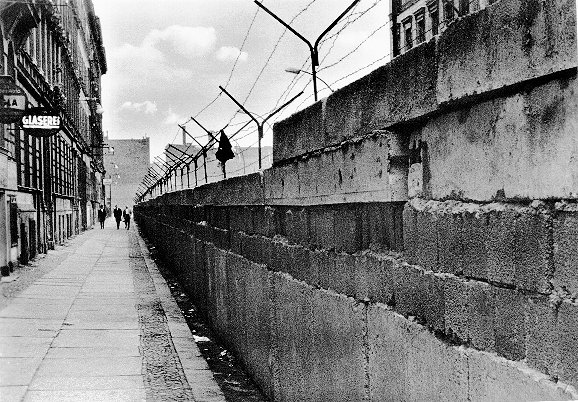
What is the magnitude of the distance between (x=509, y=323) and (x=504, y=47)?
0.87m

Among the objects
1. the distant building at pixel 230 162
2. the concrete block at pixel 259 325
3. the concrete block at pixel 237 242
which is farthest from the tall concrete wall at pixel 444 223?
the distant building at pixel 230 162

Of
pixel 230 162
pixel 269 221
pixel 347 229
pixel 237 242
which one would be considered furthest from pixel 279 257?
pixel 230 162

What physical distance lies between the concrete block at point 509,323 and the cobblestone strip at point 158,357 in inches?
145

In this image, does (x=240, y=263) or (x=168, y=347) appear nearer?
(x=240, y=263)

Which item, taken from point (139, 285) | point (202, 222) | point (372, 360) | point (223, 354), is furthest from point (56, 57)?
point (372, 360)

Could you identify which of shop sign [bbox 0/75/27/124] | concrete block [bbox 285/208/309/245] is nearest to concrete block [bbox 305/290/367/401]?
concrete block [bbox 285/208/309/245]

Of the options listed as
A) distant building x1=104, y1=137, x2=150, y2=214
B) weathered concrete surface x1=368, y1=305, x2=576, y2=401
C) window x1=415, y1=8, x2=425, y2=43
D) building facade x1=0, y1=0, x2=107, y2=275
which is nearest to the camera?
weathered concrete surface x1=368, y1=305, x2=576, y2=401

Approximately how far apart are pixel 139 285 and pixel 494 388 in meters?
11.3

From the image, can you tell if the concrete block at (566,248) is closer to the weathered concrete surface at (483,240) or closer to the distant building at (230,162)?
the weathered concrete surface at (483,240)

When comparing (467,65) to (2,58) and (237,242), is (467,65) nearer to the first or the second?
(237,242)

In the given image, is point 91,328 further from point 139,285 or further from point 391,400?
point 391,400

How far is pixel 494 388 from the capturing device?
2375 millimetres

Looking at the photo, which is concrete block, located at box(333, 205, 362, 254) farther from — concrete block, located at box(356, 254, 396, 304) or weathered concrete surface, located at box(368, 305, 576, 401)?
weathered concrete surface, located at box(368, 305, 576, 401)

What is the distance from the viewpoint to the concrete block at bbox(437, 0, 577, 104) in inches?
81.9
